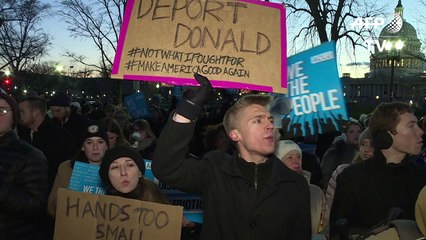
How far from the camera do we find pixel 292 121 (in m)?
3.93

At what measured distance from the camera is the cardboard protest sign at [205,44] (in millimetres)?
3455

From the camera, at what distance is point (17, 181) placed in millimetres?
3268

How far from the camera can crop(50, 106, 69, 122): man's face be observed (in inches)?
281

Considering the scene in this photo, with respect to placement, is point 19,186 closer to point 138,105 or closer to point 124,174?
point 124,174

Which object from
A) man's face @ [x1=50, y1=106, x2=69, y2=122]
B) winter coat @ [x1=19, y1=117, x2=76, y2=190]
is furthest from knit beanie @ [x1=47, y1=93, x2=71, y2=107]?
winter coat @ [x1=19, y1=117, x2=76, y2=190]

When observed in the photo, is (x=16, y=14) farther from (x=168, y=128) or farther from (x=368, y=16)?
(x=168, y=128)

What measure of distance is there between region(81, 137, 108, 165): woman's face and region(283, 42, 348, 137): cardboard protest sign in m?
1.66

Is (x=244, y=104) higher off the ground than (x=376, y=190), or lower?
higher

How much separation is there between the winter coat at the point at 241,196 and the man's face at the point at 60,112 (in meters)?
4.87

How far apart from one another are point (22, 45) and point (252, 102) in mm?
35389

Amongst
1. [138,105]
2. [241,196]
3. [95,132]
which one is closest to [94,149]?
[95,132]

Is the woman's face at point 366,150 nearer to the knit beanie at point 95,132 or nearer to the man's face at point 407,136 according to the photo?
the man's face at point 407,136

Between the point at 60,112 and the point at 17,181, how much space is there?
13.2 ft

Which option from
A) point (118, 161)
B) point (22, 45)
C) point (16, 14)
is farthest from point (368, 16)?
point (22, 45)
